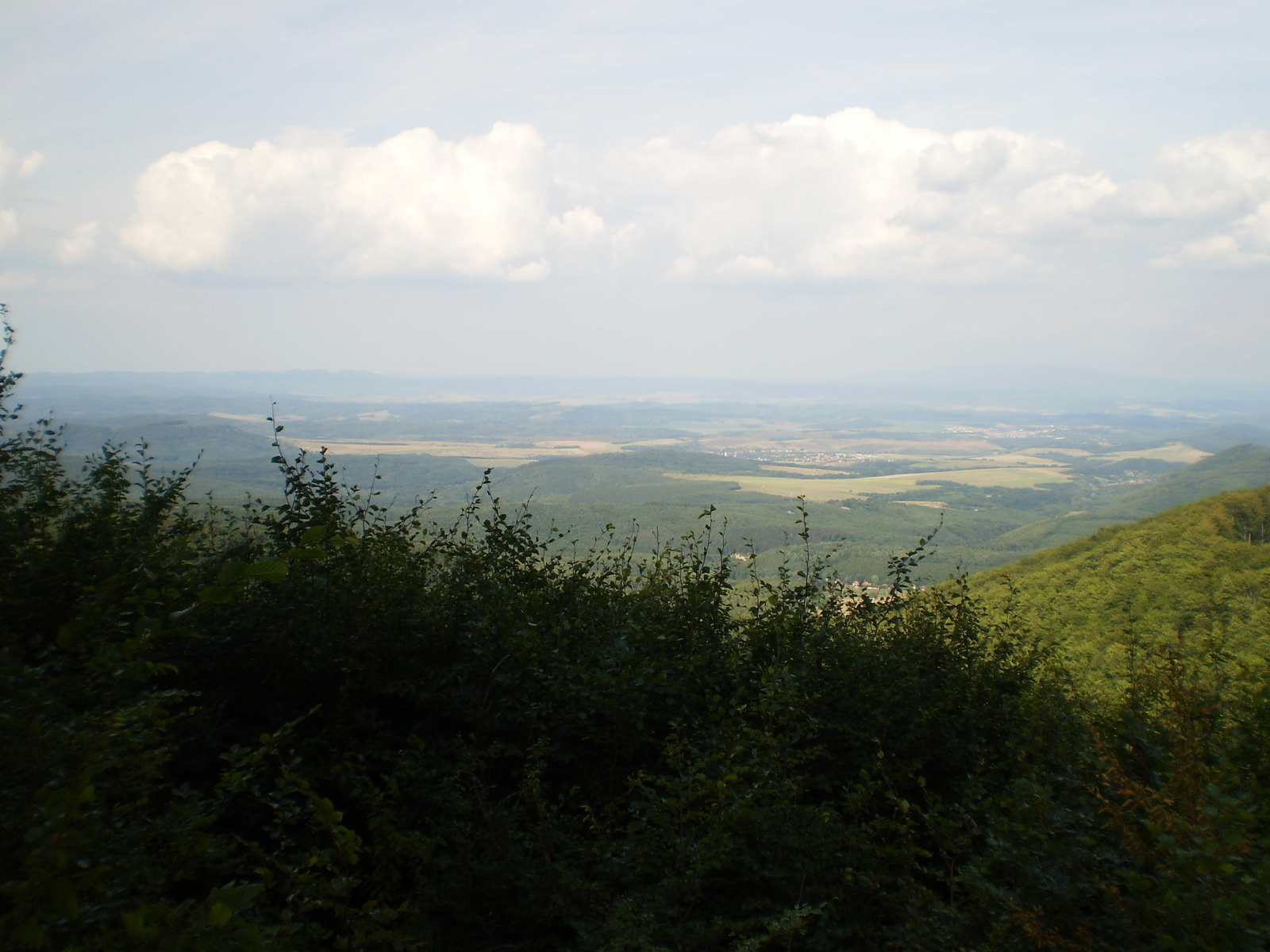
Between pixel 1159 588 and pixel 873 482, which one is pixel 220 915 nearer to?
pixel 1159 588

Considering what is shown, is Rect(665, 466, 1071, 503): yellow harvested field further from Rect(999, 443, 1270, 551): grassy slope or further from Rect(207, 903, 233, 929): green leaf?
Rect(207, 903, 233, 929): green leaf

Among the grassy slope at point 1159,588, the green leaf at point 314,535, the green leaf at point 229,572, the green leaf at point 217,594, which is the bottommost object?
the grassy slope at point 1159,588

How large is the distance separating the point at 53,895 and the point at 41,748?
23.6 inches

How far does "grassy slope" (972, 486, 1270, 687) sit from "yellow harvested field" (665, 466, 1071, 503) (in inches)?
1605

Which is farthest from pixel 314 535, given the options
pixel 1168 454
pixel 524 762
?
pixel 1168 454

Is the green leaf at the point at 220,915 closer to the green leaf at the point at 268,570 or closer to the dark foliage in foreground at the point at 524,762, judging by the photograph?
the dark foliage in foreground at the point at 524,762

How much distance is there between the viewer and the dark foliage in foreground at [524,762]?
2.81m

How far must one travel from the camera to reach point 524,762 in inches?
211

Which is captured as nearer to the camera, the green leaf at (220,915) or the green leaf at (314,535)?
the green leaf at (220,915)

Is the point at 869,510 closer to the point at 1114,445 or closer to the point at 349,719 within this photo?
the point at 349,719

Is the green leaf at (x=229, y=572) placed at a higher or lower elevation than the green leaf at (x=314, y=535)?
lower

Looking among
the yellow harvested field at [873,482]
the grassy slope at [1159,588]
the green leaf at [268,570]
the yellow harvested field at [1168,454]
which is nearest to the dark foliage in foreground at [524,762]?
the green leaf at [268,570]

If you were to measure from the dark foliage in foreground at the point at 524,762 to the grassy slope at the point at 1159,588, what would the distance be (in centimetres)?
261

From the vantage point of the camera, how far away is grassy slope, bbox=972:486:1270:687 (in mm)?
10688
